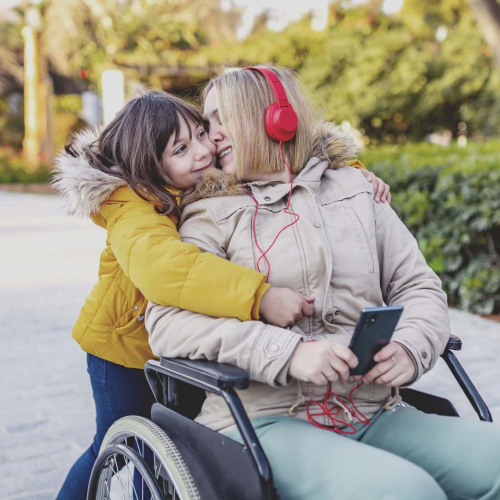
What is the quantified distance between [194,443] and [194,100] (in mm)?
1181

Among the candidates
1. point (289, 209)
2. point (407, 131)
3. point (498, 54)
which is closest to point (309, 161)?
point (289, 209)

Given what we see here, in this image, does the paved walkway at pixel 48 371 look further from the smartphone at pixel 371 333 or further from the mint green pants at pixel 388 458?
the smartphone at pixel 371 333

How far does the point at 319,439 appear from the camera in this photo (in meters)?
1.70

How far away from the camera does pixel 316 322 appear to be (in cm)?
193

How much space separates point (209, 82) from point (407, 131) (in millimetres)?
13634

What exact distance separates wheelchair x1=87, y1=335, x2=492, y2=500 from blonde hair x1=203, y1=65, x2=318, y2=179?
0.66 metres

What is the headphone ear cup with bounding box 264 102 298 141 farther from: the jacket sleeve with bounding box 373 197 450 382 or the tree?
the tree

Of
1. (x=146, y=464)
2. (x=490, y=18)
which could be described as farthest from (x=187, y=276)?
(x=490, y=18)

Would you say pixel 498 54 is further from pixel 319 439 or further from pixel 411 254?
pixel 319 439

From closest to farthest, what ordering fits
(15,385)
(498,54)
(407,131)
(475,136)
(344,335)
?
(344,335) < (15,385) < (498,54) < (407,131) < (475,136)

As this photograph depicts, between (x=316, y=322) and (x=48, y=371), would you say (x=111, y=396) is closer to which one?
(x=316, y=322)

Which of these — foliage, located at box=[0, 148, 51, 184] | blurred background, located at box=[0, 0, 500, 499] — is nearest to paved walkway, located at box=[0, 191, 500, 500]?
blurred background, located at box=[0, 0, 500, 499]

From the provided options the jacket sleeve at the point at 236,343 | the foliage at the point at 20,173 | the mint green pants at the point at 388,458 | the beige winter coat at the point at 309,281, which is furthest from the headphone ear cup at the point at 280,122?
the foliage at the point at 20,173

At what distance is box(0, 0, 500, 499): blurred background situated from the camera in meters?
4.16
